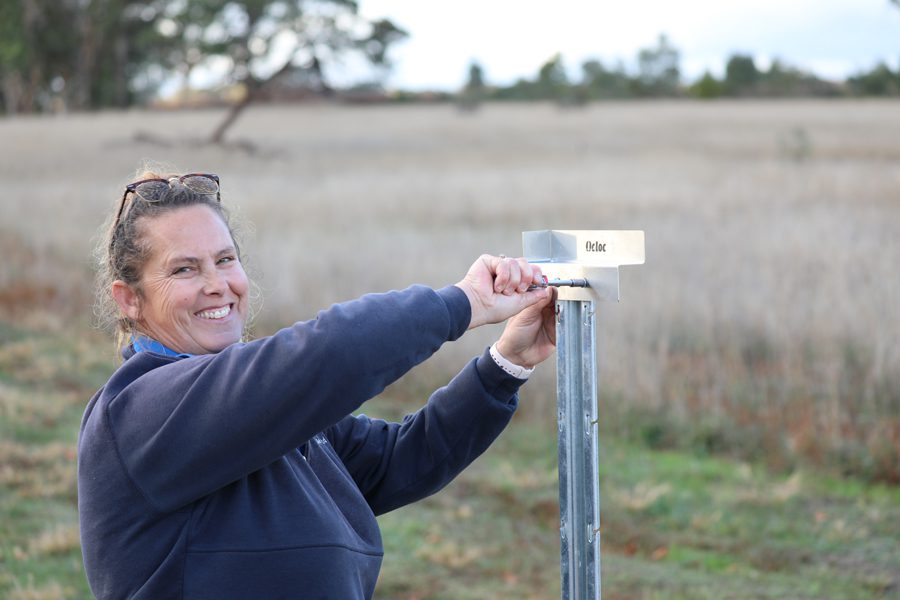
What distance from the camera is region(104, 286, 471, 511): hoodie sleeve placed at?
1560 mm

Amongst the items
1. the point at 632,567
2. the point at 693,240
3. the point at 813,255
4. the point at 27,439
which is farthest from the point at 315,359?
the point at 693,240

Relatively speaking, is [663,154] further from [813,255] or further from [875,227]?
[813,255]

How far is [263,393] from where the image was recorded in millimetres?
1562

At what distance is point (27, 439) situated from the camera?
6.03m

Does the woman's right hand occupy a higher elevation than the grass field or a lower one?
higher

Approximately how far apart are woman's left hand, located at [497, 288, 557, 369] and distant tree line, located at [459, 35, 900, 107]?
88.2ft

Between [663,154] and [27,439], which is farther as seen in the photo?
[663,154]

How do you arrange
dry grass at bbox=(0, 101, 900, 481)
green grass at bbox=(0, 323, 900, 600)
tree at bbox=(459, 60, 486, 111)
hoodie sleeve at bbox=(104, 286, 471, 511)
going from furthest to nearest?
tree at bbox=(459, 60, 486, 111) → dry grass at bbox=(0, 101, 900, 481) → green grass at bbox=(0, 323, 900, 600) → hoodie sleeve at bbox=(104, 286, 471, 511)

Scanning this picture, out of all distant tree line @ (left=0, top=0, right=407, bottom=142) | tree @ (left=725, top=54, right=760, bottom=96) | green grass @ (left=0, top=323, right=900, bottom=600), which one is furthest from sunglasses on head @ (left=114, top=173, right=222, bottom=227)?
tree @ (left=725, top=54, right=760, bottom=96)

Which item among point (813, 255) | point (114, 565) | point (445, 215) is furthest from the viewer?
point (445, 215)

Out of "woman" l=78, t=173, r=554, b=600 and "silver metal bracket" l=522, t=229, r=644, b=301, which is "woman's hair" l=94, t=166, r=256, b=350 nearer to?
"woman" l=78, t=173, r=554, b=600

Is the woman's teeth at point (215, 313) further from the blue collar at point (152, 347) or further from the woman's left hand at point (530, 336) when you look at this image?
the woman's left hand at point (530, 336)

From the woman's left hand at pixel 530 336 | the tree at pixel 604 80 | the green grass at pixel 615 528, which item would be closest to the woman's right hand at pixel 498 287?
the woman's left hand at pixel 530 336

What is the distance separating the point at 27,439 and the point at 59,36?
113 feet
